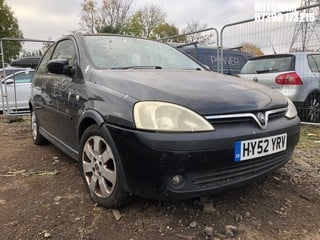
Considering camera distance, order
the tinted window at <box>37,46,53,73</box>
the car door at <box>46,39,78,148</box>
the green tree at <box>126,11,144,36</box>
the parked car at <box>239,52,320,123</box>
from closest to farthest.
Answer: the car door at <box>46,39,78,148</box>, the tinted window at <box>37,46,53,73</box>, the parked car at <box>239,52,320,123</box>, the green tree at <box>126,11,144,36</box>

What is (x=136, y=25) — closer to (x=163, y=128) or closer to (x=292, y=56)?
(x=292, y=56)

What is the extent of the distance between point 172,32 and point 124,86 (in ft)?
133

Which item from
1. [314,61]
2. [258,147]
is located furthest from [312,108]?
[258,147]

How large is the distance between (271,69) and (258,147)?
445 centimetres

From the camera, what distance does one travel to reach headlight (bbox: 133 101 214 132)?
2361mm

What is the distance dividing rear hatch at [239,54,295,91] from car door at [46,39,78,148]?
3993 millimetres

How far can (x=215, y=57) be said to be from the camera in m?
9.08

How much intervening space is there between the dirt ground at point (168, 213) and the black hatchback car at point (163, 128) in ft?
0.72

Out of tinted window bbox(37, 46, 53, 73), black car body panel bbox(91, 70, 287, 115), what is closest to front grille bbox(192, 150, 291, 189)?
black car body panel bbox(91, 70, 287, 115)

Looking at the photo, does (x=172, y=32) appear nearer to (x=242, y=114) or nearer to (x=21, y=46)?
(x=21, y=46)

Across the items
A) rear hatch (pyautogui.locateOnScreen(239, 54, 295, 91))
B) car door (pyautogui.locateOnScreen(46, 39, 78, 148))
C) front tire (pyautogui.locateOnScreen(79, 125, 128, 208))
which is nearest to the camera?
front tire (pyautogui.locateOnScreen(79, 125, 128, 208))

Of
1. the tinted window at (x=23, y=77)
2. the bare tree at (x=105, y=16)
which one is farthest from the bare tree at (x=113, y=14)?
the tinted window at (x=23, y=77)

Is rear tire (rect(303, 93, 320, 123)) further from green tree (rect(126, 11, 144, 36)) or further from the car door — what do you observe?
green tree (rect(126, 11, 144, 36))

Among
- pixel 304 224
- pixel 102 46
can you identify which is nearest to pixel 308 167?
pixel 304 224
